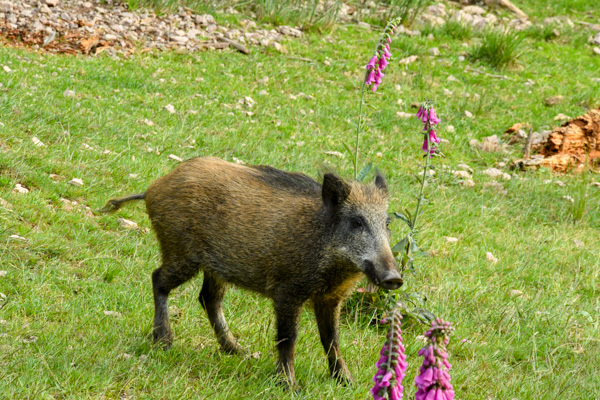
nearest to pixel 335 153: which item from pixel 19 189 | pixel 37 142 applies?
pixel 37 142

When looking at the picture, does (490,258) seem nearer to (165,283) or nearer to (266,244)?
(266,244)

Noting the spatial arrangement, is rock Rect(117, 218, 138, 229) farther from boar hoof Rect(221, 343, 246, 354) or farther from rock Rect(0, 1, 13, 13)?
rock Rect(0, 1, 13, 13)

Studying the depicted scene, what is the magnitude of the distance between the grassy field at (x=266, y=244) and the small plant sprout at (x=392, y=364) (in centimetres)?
144

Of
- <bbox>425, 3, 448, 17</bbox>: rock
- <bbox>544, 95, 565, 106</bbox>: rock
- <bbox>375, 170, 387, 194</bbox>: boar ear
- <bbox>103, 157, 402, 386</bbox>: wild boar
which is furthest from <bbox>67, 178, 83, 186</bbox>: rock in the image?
<bbox>425, 3, 448, 17</bbox>: rock

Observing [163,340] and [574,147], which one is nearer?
[163,340]

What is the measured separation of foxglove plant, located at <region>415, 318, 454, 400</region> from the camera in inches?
93.4

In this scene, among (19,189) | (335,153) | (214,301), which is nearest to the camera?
(214,301)

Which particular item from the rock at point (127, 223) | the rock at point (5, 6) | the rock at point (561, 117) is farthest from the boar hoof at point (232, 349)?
the rock at point (5, 6)

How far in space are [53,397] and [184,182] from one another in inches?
62.9

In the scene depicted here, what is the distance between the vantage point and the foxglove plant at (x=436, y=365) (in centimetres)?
237

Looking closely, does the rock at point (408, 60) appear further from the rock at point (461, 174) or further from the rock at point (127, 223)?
the rock at point (127, 223)

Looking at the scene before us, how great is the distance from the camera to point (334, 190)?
13.8 ft

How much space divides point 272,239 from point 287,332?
54 centimetres

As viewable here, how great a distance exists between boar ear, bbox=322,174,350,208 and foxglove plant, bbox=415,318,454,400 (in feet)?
6.06
